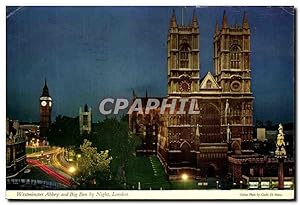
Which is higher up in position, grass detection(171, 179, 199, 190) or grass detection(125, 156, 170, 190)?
grass detection(125, 156, 170, 190)

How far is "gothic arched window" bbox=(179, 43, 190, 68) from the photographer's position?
287cm

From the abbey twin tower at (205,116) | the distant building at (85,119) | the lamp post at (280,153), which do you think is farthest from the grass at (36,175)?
the lamp post at (280,153)

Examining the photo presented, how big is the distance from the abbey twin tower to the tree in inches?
6.9

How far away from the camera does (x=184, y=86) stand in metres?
2.88

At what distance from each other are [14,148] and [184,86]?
29.6 inches

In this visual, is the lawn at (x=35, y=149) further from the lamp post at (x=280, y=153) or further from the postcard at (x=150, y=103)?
the lamp post at (x=280, y=153)

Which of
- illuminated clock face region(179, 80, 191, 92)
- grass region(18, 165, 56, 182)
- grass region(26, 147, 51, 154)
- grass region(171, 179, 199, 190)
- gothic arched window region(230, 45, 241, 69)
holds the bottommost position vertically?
grass region(171, 179, 199, 190)

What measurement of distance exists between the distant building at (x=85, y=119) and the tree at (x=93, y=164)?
0.05m

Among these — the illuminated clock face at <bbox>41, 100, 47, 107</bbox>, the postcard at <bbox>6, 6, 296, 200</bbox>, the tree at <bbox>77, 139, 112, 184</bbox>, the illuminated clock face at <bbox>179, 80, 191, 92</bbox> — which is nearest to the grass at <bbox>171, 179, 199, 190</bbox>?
the postcard at <bbox>6, 6, 296, 200</bbox>

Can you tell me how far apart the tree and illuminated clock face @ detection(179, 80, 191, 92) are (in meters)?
0.41

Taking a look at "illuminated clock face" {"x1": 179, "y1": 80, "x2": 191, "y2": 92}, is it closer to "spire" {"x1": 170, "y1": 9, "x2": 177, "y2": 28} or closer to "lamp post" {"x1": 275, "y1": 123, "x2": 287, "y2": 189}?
"spire" {"x1": 170, "y1": 9, "x2": 177, "y2": 28}

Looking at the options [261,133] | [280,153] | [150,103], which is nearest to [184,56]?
[150,103]

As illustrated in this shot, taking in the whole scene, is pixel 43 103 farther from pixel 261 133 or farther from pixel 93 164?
pixel 261 133
